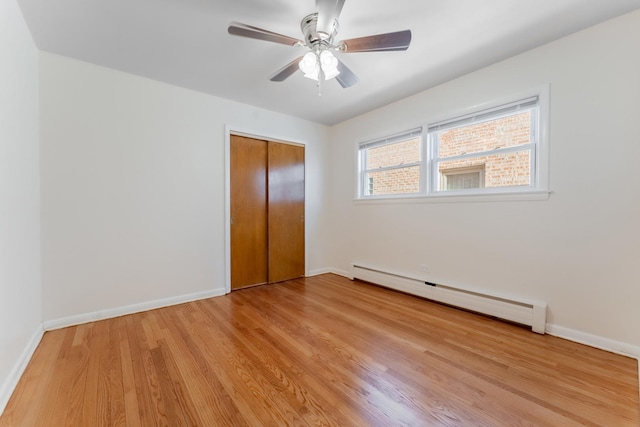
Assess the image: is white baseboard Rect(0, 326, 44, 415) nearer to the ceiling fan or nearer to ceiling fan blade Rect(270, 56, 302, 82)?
the ceiling fan

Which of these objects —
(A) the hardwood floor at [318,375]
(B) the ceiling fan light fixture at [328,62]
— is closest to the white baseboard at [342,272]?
(A) the hardwood floor at [318,375]

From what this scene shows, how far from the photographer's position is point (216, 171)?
3318 millimetres

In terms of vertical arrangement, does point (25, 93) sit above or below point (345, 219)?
above

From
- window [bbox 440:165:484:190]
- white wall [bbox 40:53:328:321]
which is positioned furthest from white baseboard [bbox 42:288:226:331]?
window [bbox 440:165:484:190]

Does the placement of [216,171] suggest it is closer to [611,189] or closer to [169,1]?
[169,1]

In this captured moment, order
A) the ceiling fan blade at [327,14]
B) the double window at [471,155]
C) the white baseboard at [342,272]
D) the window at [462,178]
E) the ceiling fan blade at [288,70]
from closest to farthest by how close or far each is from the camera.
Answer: the ceiling fan blade at [327,14], the ceiling fan blade at [288,70], the double window at [471,155], the window at [462,178], the white baseboard at [342,272]

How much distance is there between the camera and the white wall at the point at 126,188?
2357 mm

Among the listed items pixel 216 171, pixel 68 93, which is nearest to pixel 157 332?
pixel 216 171

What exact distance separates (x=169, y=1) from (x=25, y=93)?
4.49 feet

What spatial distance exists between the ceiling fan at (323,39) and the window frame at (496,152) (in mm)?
1415

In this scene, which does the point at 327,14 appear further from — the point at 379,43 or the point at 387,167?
the point at 387,167

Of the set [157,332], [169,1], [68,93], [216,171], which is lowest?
[157,332]

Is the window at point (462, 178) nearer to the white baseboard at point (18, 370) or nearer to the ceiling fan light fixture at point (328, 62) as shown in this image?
the ceiling fan light fixture at point (328, 62)

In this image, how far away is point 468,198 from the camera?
9.07 feet
